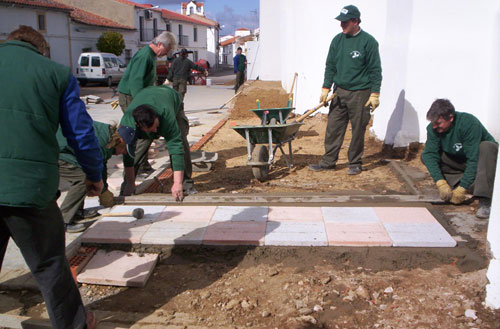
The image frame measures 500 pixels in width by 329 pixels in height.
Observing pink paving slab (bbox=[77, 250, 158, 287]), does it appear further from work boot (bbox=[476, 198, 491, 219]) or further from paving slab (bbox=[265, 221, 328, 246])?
work boot (bbox=[476, 198, 491, 219])

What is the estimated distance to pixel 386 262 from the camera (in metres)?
3.36

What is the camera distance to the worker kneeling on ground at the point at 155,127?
3619mm

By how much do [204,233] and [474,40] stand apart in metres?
4.21

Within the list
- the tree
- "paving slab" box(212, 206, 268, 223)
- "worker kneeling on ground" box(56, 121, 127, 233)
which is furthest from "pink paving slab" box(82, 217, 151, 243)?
the tree

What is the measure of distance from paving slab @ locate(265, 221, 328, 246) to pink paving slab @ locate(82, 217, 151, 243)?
1089mm

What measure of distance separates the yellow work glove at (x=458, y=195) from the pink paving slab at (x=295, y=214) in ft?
4.08

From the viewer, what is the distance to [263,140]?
5844 mm

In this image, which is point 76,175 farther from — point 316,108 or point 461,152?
point 461,152

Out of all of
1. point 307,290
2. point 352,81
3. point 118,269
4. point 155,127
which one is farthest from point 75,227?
point 352,81

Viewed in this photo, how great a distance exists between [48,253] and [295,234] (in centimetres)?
197

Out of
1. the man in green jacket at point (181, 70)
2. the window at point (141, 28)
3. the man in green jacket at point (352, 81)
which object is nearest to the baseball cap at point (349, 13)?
the man in green jacket at point (352, 81)

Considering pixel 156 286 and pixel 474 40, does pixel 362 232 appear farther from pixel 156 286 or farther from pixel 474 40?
pixel 474 40

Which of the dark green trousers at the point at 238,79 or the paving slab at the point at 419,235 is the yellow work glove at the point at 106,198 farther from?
the dark green trousers at the point at 238,79

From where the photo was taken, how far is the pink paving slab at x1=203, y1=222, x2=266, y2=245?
3.63 m
